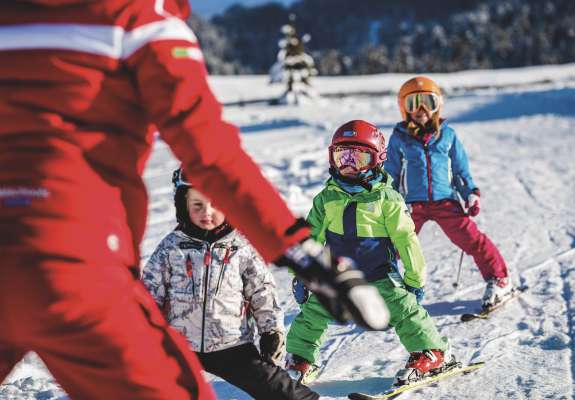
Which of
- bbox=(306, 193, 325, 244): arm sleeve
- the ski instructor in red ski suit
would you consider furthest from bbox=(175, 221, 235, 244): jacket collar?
the ski instructor in red ski suit

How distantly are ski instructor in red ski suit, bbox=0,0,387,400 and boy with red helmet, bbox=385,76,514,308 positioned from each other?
151 inches

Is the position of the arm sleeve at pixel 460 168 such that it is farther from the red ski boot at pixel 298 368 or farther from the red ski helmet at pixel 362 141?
the red ski boot at pixel 298 368

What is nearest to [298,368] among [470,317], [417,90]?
[470,317]

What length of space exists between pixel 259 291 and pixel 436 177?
101 inches

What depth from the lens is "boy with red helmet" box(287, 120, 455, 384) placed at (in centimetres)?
357

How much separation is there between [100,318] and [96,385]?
6.3 inches

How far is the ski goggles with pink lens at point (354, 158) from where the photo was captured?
3809mm

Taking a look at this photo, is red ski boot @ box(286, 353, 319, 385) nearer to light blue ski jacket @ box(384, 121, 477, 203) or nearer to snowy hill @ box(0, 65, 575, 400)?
snowy hill @ box(0, 65, 575, 400)

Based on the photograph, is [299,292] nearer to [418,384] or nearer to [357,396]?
[357,396]

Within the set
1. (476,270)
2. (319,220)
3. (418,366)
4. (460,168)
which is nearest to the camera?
(418,366)

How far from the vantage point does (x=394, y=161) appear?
5.27 metres

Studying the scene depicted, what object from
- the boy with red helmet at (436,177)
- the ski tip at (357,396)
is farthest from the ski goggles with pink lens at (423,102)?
the ski tip at (357,396)

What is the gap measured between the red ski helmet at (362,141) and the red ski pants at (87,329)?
8.17 feet

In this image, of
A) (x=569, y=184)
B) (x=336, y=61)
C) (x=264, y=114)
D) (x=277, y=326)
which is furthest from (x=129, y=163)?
(x=336, y=61)
